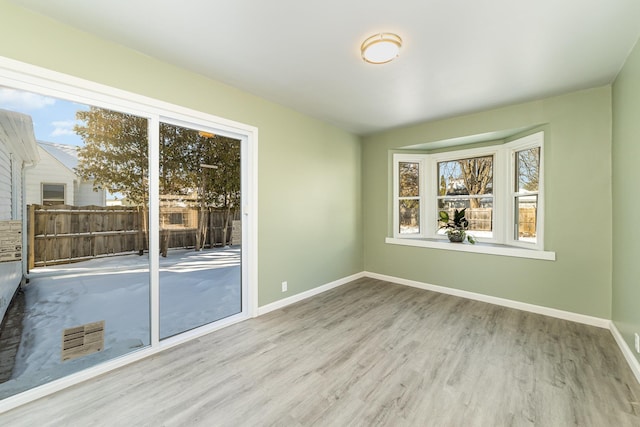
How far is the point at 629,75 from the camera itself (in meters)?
2.15

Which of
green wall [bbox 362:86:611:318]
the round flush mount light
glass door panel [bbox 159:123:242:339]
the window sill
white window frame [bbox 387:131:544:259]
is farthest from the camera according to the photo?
white window frame [bbox 387:131:544:259]

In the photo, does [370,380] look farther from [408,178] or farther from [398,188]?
[408,178]

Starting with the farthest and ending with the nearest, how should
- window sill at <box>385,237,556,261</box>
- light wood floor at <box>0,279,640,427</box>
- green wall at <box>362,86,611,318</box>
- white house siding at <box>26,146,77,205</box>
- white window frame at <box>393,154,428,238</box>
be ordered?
white window frame at <box>393,154,428,238</box>, window sill at <box>385,237,556,261</box>, green wall at <box>362,86,611,318</box>, white house siding at <box>26,146,77,205</box>, light wood floor at <box>0,279,640,427</box>

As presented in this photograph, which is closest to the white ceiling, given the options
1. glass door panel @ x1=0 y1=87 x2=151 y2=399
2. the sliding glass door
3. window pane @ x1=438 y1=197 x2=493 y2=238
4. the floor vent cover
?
the sliding glass door

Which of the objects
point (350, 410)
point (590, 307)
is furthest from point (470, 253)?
point (350, 410)

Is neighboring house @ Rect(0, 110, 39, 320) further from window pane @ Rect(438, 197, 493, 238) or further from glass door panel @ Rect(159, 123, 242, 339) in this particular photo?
window pane @ Rect(438, 197, 493, 238)

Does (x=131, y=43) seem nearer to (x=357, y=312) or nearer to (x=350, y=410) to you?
(x=350, y=410)

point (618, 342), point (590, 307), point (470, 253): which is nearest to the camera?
point (618, 342)

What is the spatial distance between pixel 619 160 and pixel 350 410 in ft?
10.6

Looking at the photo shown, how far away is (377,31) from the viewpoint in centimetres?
190

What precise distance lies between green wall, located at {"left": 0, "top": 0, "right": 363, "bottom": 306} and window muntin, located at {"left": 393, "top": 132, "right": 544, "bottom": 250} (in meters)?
0.98

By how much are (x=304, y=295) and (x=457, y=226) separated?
2520mm

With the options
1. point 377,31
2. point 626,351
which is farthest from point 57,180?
point 626,351

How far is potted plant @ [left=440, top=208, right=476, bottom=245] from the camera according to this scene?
391cm
